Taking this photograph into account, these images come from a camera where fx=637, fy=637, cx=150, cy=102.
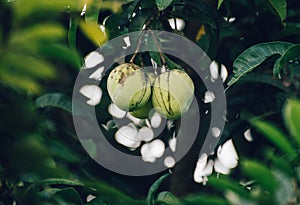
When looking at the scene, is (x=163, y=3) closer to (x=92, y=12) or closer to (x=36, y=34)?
(x=92, y=12)

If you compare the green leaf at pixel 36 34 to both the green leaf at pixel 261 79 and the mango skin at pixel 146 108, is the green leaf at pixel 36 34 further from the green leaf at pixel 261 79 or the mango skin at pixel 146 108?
the green leaf at pixel 261 79

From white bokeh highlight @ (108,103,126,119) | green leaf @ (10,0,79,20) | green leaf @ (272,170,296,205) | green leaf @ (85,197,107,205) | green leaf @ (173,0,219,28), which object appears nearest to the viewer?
green leaf @ (10,0,79,20)

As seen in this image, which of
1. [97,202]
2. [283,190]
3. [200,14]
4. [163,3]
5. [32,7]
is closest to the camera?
[32,7]

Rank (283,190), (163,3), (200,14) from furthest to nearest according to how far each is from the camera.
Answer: (200,14)
(163,3)
(283,190)

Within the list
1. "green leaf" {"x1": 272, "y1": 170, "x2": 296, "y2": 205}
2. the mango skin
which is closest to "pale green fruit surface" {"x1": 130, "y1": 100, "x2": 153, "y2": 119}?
the mango skin

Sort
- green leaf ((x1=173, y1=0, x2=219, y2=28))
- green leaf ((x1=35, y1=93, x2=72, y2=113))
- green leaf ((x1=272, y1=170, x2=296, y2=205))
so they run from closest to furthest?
green leaf ((x1=272, y1=170, x2=296, y2=205)) < green leaf ((x1=173, y1=0, x2=219, y2=28)) < green leaf ((x1=35, y1=93, x2=72, y2=113))

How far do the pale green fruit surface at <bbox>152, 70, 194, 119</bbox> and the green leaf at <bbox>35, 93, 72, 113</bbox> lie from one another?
373mm

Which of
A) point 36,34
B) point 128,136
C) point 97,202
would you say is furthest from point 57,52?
point 128,136

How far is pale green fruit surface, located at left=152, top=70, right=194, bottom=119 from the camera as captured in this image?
1141mm

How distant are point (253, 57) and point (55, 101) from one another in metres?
0.53

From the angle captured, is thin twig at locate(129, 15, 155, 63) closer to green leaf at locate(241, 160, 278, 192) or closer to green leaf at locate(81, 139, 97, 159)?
green leaf at locate(81, 139, 97, 159)

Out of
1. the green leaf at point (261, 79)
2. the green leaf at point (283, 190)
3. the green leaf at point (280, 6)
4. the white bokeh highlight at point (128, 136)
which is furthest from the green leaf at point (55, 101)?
the green leaf at point (283, 190)

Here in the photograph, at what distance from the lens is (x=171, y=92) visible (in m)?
Answer: 1.14

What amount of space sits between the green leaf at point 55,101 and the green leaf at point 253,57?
0.49 meters
